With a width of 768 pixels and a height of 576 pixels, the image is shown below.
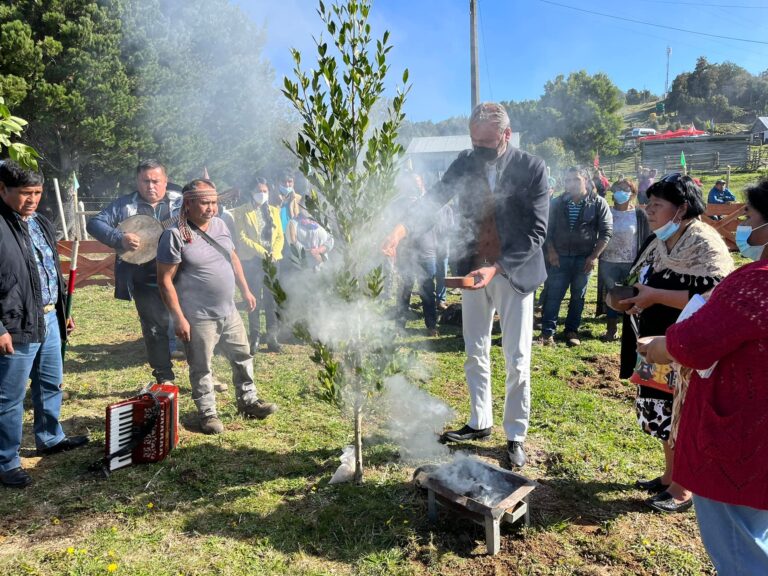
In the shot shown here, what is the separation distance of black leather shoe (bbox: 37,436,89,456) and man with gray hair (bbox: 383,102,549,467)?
321cm

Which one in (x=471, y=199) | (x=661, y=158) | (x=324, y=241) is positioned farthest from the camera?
(x=661, y=158)

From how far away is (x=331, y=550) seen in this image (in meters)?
3.01

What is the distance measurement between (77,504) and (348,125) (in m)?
3.23

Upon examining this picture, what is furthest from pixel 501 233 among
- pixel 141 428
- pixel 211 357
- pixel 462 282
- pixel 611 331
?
pixel 611 331

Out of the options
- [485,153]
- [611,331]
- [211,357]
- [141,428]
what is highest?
[485,153]

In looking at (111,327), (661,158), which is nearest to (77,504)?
(111,327)

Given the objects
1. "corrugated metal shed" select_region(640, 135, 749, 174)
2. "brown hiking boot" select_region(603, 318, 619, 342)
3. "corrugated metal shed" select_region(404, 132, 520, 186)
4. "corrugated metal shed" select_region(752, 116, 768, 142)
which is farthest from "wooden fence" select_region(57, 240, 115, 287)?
"corrugated metal shed" select_region(752, 116, 768, 142)

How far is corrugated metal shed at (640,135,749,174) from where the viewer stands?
38.1 m

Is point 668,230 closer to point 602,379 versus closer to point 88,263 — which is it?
point 602,379

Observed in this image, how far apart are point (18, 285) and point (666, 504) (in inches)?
188

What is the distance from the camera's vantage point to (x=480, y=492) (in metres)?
3.07

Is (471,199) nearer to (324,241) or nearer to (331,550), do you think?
(331,550)

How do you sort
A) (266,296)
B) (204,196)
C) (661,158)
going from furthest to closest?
(661,158)
(266,296)
(204,196)

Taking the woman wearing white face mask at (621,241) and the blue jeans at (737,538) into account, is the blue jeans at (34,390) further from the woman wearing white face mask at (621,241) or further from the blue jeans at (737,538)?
the woman wearing white face mask at (621,241)
